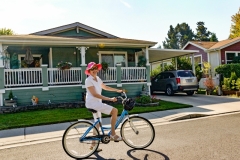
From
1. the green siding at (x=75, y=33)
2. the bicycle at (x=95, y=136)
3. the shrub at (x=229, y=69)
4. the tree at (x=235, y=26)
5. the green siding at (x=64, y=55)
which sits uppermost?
the tree at (x=235, y=26)

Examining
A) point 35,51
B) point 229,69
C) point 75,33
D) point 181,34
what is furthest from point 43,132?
point 181,34

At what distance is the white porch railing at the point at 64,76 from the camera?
11.9 m

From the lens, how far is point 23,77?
37.1 ft

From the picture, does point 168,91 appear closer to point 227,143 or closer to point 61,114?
point 61,114

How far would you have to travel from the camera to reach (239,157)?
407 cm

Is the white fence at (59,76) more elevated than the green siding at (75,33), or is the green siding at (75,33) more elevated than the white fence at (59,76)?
the green siding at (75,33)

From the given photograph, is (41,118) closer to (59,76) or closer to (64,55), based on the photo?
(59,76)

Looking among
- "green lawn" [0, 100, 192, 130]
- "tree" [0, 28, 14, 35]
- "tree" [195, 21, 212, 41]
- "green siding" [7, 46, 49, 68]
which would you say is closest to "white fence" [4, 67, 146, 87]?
"green lawn" [0, 100, 192, 130]

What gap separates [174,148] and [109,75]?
28.1ft

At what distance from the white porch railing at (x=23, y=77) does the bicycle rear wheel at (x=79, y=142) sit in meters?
7.74

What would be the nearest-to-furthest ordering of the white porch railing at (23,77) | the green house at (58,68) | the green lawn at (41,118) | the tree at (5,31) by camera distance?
1. the green lawn at (41,118)
2. the white porch railing at (23,77)
3. the green house at (58,68)
4. the tree at (5,31)

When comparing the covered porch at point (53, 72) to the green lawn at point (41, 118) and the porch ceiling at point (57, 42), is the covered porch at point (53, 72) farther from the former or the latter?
the green lawn at point (41, 118)

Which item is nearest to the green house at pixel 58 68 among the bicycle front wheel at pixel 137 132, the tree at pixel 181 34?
the bicycle front wheel at pixel 137 132

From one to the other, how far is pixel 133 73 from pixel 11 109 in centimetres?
685
